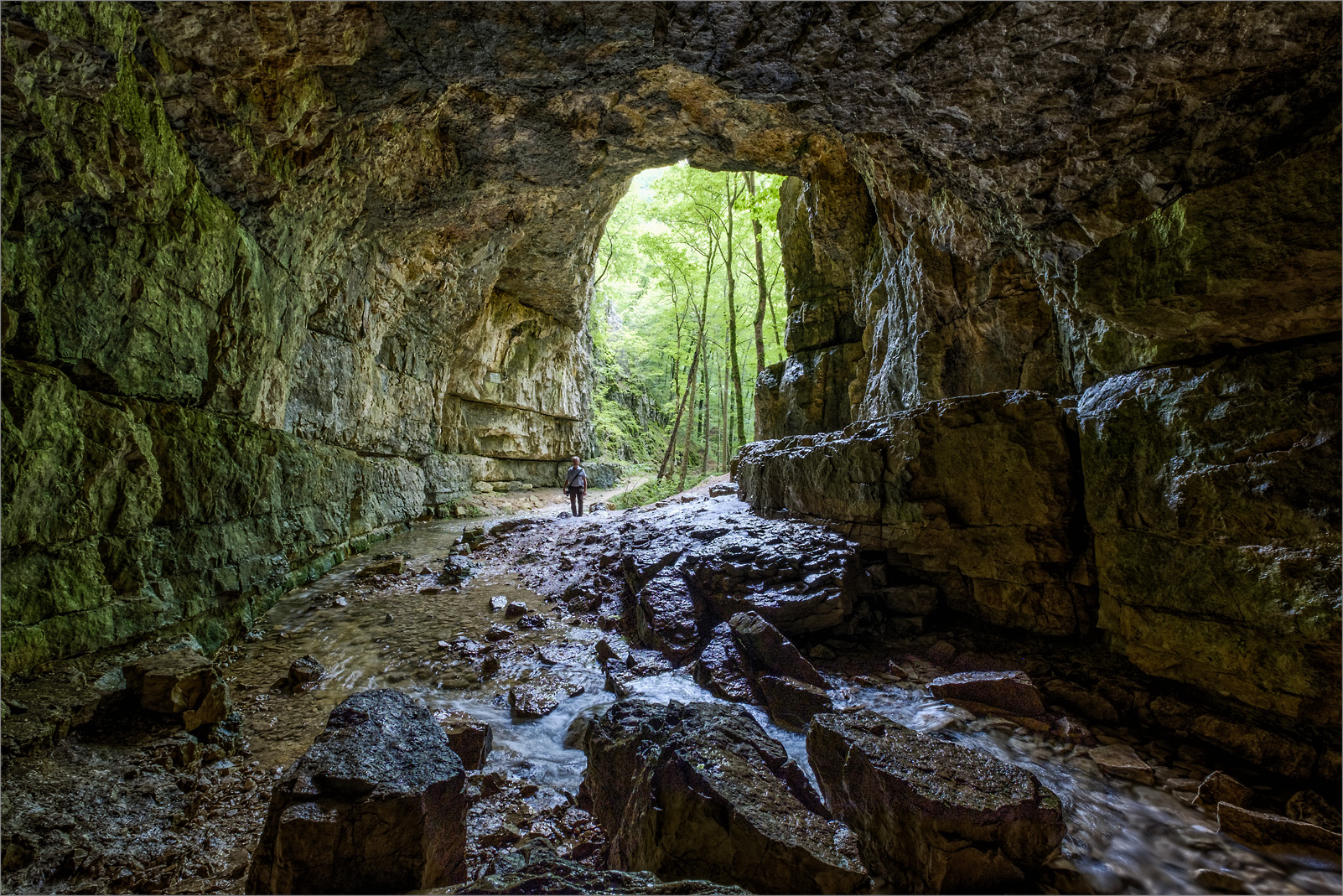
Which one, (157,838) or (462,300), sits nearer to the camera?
(157,838)

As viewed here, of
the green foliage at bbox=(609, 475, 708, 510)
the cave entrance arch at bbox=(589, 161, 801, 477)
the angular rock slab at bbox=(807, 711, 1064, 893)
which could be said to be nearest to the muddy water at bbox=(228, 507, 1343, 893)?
the angular rock slab at bbox=(807, 711, 1064, 893)

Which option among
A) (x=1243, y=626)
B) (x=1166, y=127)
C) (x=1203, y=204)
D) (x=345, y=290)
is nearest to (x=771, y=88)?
(x=1166, y=127)

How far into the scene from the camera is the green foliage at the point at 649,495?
17.5 meters

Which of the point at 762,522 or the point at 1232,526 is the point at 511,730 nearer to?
the point at 762,522

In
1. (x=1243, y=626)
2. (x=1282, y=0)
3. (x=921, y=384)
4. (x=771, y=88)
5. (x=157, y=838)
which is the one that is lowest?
(x=157, y=838)

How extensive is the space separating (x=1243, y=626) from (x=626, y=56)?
723 centimetres

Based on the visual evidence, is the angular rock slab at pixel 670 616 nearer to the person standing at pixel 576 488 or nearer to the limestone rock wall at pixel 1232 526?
the limestone rock wall at pixel 1232 526

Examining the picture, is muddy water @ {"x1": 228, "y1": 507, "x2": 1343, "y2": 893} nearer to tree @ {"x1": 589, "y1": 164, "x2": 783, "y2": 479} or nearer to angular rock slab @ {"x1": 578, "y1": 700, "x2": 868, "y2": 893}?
angular rock slab @ {"x1": 578, "y1": 700, "x2": 868, "y2": 893}

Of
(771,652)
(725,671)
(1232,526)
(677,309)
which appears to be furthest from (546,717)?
(677,309)

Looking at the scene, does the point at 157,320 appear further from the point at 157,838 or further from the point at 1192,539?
the point at 1192,539

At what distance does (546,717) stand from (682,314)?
20.2 m

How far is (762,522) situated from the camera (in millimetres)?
7766

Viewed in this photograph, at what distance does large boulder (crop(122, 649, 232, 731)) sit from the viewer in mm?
3506

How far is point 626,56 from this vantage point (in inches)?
207
